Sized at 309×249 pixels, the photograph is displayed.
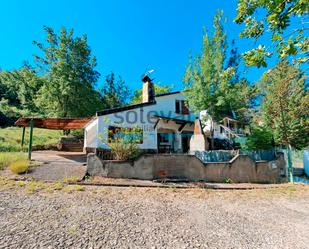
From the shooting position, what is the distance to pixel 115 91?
38.1 meters

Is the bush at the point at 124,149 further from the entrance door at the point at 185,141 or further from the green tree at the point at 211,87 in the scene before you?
the green tree at the point at 211,87

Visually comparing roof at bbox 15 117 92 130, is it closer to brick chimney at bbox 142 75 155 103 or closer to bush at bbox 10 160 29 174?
bush at bbox 10 160 29 174

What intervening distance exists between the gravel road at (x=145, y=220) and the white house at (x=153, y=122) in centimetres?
617

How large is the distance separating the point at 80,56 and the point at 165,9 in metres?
18.0

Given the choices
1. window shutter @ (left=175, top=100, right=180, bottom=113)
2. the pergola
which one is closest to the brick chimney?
window shutter @ (left=175, top=100, right=180, bottom=113)

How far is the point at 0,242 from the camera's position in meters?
3.35

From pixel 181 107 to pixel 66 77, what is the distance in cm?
1701

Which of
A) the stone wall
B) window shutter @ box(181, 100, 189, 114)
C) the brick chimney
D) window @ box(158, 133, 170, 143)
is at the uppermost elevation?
the brick chimney

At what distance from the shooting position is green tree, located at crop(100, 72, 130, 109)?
119 ft

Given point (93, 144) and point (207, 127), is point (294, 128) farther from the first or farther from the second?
point (93, 144)

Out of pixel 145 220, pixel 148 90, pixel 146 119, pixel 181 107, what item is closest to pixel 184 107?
pixel 181 107

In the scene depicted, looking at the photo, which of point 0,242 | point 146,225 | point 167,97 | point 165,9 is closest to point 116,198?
point 146,225

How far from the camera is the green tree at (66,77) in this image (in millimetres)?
25219

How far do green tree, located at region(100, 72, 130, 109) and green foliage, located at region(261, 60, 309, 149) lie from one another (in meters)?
26.7
